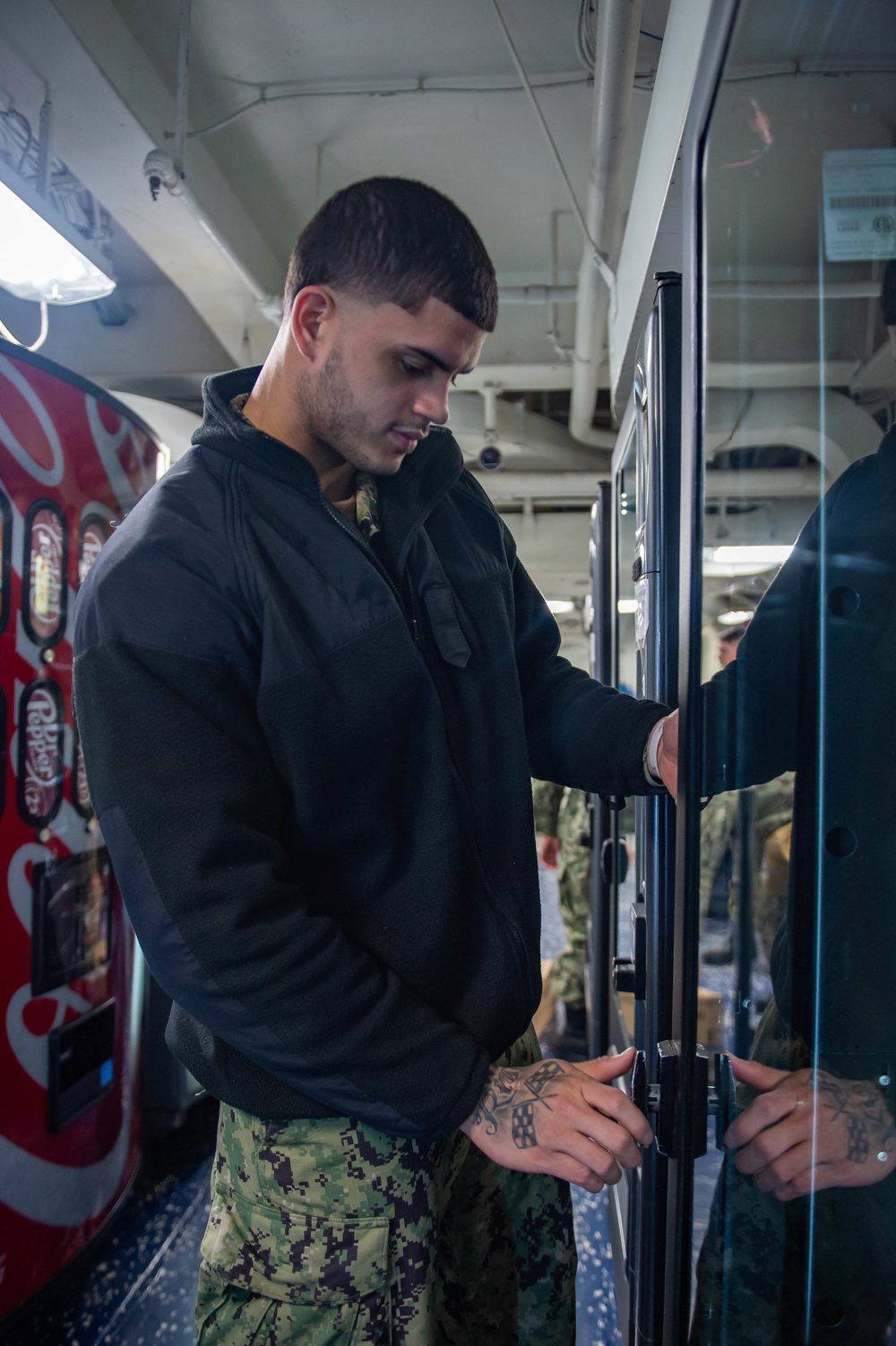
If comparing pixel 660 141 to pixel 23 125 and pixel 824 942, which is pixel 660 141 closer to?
pixel 824 942

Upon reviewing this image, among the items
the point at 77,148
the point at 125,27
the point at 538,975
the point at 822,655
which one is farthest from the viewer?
the point at 77,148

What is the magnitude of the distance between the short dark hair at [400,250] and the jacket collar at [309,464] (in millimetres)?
194

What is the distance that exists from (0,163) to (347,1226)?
6.78 ft

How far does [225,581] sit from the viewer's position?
0.97 m

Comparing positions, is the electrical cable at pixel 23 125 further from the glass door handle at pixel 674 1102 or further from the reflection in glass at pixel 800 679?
the glass door handle at pixel 674 1102

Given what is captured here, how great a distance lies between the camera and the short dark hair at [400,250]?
1073 millimetres

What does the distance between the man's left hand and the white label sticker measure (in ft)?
2.42

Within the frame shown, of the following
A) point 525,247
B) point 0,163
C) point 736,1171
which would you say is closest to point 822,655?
point 736,1171

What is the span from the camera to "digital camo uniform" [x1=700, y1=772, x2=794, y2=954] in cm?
92

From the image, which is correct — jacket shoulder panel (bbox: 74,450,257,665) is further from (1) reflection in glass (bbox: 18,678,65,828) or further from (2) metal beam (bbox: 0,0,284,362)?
(2) metal beam (bbox: 0,0,284,362)

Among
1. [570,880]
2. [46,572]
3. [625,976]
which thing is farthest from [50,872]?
[570,880]

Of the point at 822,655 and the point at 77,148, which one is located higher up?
the point at 77,148

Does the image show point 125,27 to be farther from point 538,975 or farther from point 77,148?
point 538,975

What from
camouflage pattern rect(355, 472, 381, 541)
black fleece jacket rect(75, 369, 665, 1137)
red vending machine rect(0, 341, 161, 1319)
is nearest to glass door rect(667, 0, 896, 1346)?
black fleece jacket rect(75, 369, 665, 1137)
